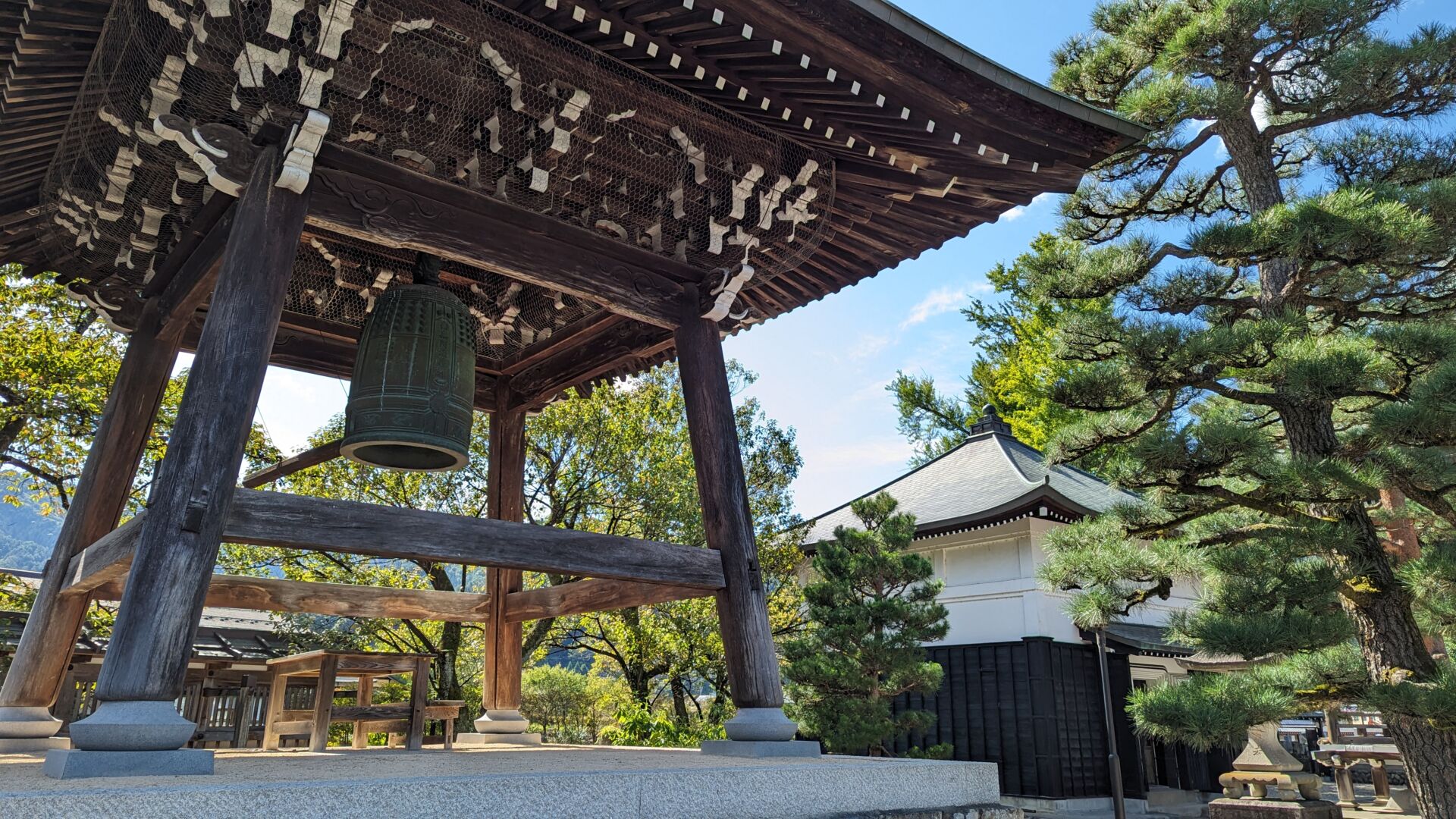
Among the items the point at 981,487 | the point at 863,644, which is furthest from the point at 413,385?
the point at 981,487

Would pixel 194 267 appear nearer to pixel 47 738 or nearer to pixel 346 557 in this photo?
pixel 47 738

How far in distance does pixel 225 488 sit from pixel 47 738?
2.29 m

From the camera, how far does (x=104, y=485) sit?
14.5ft

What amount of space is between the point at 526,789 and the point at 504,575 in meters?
3.44

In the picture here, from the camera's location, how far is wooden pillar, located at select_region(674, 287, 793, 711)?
165 inches

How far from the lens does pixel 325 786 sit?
2330 mm

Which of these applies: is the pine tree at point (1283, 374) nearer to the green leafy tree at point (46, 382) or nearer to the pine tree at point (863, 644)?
the pine tree at point (863, 644)

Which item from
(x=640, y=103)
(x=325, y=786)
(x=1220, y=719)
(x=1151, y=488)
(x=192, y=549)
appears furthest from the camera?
(x=1151, y=488)

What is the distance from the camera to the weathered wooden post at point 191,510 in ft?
8.88

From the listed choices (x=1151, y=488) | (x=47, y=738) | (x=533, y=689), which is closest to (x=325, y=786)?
(x=47, y=738)

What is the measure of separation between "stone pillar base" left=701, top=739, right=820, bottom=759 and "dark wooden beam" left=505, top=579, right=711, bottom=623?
72 cm

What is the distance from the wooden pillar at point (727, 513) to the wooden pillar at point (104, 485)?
92.9 inches

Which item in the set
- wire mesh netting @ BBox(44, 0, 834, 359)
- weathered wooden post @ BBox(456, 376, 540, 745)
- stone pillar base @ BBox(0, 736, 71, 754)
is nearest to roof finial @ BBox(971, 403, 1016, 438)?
weathered wooden post @ BBox(456, 376, 540, 745)

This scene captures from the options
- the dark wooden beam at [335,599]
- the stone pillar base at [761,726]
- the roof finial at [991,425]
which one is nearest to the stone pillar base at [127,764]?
the dark wooden beam at [335,599]
